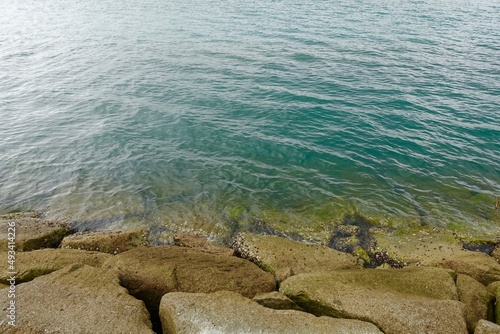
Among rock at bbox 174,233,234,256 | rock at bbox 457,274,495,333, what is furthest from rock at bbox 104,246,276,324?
rock at bbox 457,274,495,333

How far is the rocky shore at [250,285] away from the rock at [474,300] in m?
0.04

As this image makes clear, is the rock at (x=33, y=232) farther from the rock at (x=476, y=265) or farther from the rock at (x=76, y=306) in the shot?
the rock at (x=476, y=265)

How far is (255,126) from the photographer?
2606 cm

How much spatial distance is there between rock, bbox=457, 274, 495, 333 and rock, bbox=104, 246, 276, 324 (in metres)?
6.10

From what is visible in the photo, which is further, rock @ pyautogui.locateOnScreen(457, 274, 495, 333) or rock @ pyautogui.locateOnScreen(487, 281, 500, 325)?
rock @ pyautogui.locateOnScreen(487, 281, 500, 325)

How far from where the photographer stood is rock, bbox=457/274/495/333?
985 centimetres

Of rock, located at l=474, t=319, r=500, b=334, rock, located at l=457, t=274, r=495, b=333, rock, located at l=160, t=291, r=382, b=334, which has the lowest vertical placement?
rock, located at l=457, t=274, r=495, b=333

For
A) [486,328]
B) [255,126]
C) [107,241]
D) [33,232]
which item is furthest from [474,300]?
[255,126]

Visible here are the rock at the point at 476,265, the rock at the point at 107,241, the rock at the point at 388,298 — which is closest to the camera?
the rock at the point at 388,298

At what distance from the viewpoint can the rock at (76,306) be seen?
8359 mm

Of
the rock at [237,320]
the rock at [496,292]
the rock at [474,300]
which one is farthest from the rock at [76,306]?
the rock at [496,292]

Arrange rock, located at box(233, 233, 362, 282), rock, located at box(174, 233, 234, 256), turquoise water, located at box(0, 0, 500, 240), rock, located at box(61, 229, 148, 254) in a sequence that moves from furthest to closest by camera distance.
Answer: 1. turquoise water, located at box(0, 0, 500, 240)
2. rock, located at box(61, 229, 148, 254)
3. rock, located at box(174, 233, 234, 256)
4. rock, located at box(233, 233, 362, 282)

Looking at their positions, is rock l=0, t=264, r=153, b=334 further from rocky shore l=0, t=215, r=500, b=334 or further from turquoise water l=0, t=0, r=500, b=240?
turquoise water l=0, t=0, r=500, b=240

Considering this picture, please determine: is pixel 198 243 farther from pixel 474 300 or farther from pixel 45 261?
pixel 474 300
